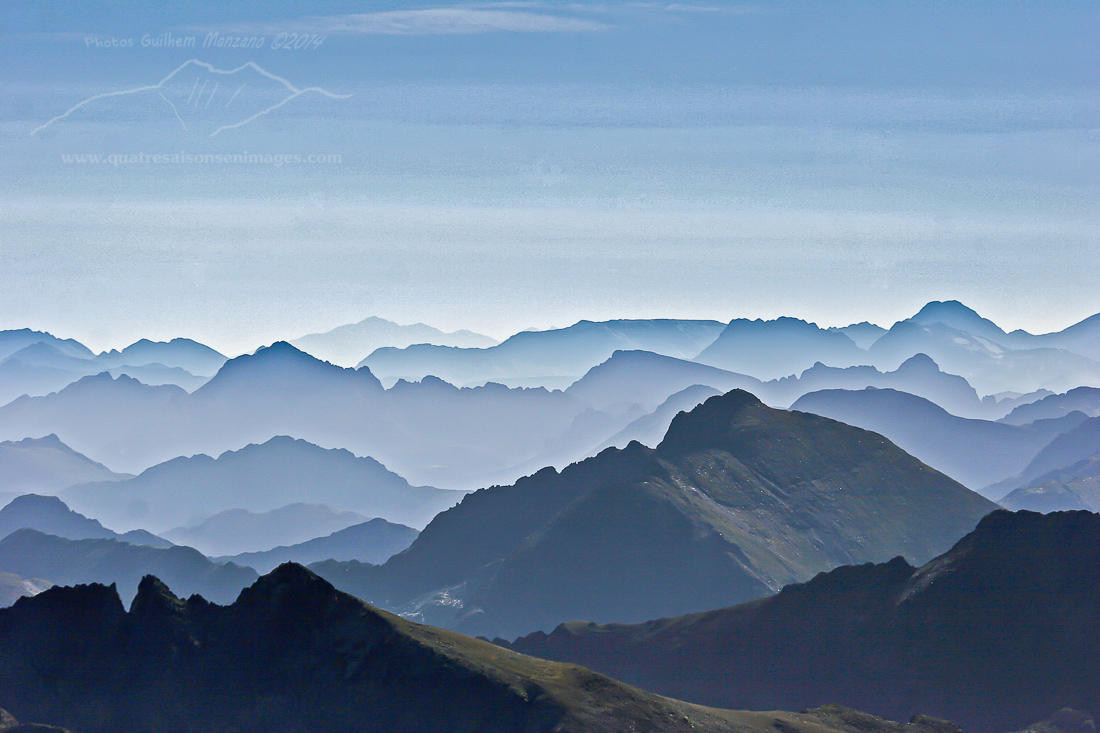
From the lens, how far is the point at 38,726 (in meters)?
191

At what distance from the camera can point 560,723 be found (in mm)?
199250

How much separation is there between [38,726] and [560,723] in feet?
248
